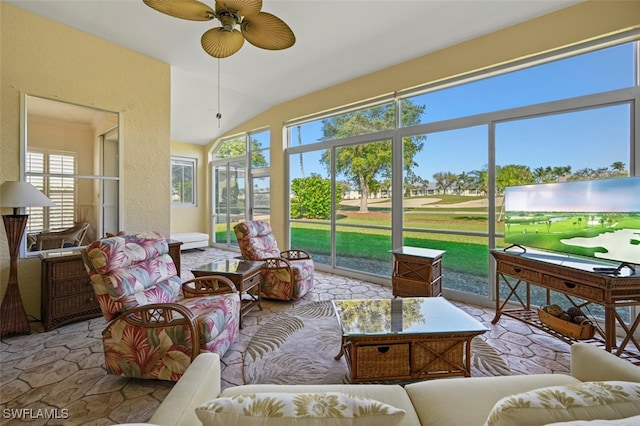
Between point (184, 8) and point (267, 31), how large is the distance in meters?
0.66

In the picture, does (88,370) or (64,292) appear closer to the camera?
(88,370)

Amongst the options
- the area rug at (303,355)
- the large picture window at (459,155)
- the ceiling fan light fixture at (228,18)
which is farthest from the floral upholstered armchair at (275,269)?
the ceiling fan light fixture at (228,18)

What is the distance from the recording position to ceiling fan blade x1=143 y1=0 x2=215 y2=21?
2.12 m

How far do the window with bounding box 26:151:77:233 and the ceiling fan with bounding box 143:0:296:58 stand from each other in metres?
2.42

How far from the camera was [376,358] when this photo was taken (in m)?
1.87

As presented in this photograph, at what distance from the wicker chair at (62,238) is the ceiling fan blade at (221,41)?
285cm

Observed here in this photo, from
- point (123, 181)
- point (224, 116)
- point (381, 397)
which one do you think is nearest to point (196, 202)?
point (224, 116)

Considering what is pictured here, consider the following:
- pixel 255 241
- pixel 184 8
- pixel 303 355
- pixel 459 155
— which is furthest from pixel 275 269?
pixel 459 155

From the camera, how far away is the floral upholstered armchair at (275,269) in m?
3.76

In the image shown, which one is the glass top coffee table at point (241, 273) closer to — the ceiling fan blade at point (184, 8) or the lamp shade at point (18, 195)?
the lamp shade at point (18, 195)

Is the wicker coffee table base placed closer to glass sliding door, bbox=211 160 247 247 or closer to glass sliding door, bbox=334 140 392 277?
glass sliding door, bbox=334 140 392 277

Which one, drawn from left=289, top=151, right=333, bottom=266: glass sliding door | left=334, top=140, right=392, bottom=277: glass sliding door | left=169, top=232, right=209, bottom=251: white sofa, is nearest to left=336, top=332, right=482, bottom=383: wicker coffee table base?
left=334, top=140, right=392, bottom=277: glass sliding door

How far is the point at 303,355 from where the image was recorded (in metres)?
2.46

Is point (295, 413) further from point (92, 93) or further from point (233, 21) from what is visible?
point (92, 93)
